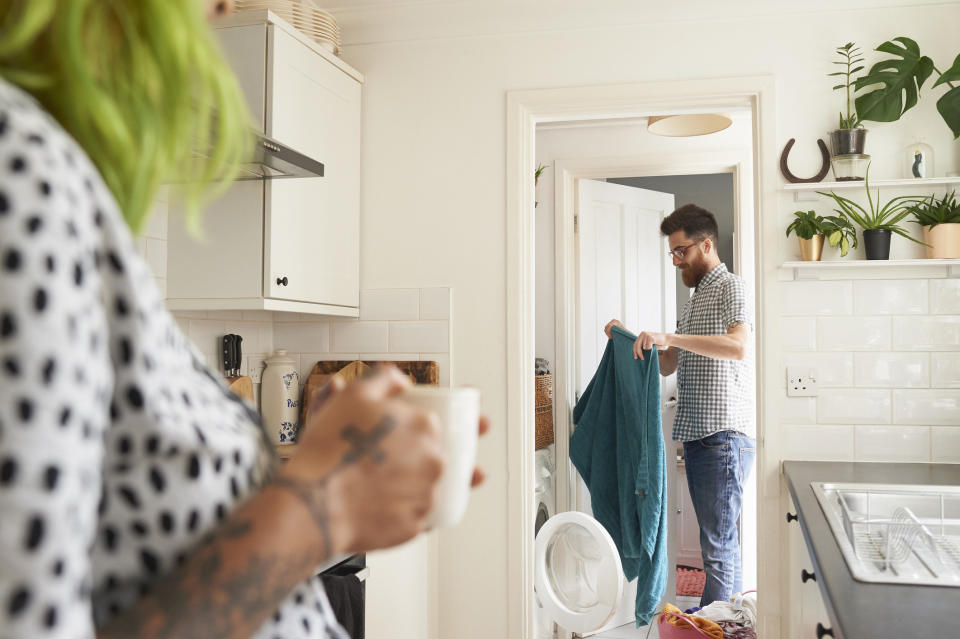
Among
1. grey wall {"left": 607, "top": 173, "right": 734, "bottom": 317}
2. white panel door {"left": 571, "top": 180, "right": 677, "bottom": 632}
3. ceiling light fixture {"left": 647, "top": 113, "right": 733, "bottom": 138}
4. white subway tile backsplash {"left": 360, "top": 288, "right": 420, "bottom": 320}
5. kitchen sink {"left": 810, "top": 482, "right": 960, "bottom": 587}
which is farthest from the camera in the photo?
grey wall {"left": 607, "top": 173, "right": 734, "bottom": 317}

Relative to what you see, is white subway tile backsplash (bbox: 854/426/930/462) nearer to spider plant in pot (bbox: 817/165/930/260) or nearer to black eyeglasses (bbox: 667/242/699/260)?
spider plant in pot (bbox: 817/165/930/260)

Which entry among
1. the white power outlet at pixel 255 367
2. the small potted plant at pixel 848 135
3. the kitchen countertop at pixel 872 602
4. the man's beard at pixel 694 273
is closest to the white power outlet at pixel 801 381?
the small potted plant at pixel 848 135

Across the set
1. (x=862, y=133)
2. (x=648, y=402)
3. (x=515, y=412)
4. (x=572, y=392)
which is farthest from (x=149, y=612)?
(x=572, y=392)

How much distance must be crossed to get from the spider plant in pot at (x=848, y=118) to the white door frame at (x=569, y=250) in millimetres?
1143

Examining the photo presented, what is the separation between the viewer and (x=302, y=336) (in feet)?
9.32

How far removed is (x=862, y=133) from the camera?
242cm

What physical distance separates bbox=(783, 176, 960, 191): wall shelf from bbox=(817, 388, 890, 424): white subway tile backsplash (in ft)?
2.11

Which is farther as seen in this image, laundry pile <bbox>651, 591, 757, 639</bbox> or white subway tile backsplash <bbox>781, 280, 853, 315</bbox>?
laundry pile <bbox>651, 591, 757, 639</bbox>

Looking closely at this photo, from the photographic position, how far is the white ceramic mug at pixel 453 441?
1.81 ft

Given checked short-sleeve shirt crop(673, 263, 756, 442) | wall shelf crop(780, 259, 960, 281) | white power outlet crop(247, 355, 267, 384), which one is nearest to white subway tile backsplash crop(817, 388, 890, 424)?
wall shelf crop(780, 259, 960, 281)

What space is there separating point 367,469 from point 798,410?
2.32 m

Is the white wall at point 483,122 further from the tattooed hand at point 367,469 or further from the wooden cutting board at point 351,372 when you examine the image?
the tattooed hand at point 367,469

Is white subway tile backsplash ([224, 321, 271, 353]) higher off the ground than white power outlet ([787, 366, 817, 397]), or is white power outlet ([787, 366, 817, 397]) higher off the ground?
white subway tile backsplash ([224, 321, 271, 353])

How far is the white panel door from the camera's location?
3.89 metres
